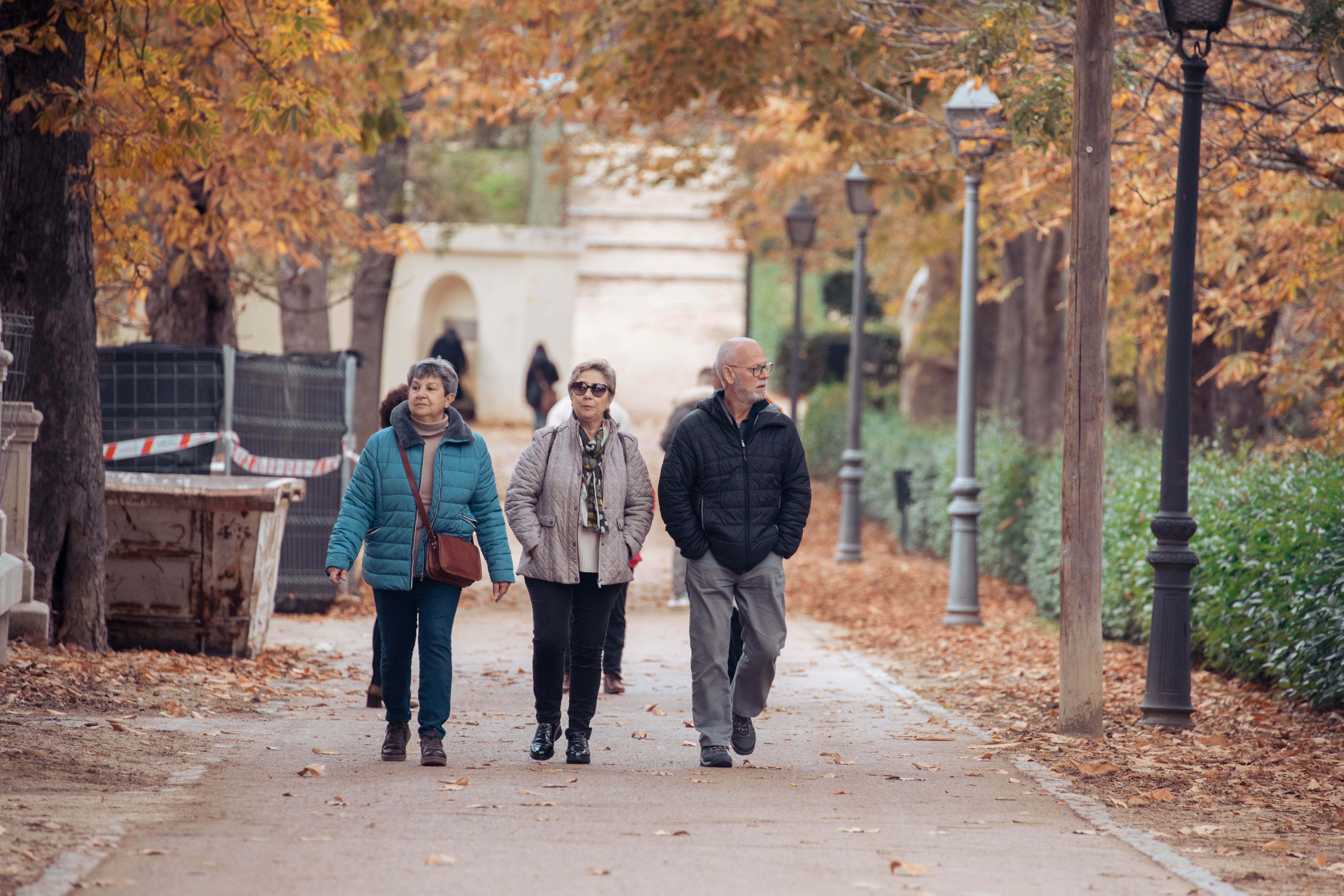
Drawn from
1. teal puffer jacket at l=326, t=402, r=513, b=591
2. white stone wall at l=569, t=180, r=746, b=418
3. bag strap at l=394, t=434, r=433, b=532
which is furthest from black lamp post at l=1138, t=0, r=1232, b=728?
white stone wall at l=569, t=180, r=746, b=418

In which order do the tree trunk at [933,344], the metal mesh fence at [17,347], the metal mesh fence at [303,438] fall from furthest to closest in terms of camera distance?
the tree trunk at [933,344], the metal mesh fence at [303,438], the metal mesh fence at [17,347]

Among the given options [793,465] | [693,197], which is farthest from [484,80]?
[693,197]

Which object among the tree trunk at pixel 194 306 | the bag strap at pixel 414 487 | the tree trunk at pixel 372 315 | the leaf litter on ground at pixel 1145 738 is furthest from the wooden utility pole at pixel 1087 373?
the tree trunk at pixel 372 315

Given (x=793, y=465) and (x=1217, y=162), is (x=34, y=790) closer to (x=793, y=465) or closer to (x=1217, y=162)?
(x=793, y=465)

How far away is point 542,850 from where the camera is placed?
5.42 metres

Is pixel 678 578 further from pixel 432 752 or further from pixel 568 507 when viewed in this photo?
pixel 432 752

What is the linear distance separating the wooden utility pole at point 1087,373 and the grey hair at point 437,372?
3160mm

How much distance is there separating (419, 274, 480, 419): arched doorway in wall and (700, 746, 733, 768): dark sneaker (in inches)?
1067

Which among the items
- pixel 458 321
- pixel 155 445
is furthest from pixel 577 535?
pixel 458 321

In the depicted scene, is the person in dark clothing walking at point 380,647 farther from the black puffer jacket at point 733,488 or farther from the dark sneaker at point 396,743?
the black puffer jacket at point 733,488

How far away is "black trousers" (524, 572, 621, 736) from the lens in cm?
728

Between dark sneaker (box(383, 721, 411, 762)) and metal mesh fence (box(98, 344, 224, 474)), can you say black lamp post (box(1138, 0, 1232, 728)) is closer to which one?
dark sneaker (box(383, 721, 411, 762))

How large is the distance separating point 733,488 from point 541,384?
841 inches

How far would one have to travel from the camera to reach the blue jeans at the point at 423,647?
712 centimetres
